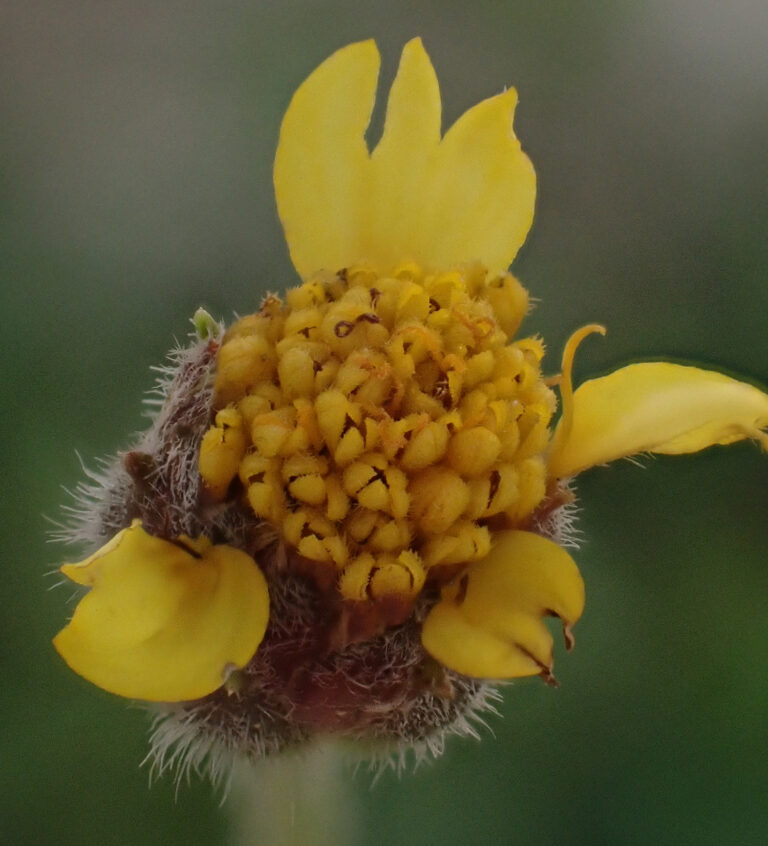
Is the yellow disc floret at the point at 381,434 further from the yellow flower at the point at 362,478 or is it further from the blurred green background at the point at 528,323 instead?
the blurred green background at the point at 528,323

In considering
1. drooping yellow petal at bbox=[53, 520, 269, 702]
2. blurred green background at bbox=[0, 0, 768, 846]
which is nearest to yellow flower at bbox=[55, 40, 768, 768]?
drooping yellow petal at bbox=[53, 520, 269, 702]

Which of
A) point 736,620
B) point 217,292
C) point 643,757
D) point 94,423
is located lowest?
point 643,757

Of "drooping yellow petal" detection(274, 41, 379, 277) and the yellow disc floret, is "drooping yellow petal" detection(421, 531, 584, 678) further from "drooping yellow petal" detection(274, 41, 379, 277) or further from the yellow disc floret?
"drooping yellow petal" detection(274, 41, 379, 277)

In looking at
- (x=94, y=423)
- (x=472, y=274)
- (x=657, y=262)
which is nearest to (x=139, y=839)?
(x=94, y=423)

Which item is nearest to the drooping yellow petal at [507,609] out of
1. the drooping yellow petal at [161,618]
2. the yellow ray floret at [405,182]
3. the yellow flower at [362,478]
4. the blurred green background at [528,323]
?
the yellow flower at [362,478]

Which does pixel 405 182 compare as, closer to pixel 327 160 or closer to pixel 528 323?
pixel 327 160

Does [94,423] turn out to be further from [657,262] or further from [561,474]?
[657,262]

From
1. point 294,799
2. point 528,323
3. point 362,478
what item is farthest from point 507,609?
Result: point 528,323

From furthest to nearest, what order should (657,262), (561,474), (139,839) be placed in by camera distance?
(657,262) < (139,839) < (561,474)
